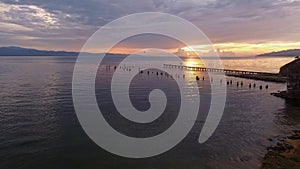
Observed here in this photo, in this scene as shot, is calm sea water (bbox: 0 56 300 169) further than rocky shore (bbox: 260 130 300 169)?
Yes

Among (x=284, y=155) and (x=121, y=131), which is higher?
(x=121, y=131)

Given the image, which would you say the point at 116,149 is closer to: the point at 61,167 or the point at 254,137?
the point at 61,167

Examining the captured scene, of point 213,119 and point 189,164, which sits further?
point 213,119

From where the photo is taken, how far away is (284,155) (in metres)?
24.2

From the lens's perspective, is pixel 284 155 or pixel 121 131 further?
pixel 121 131

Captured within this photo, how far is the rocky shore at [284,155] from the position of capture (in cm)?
2178

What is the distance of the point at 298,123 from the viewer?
37594 mm

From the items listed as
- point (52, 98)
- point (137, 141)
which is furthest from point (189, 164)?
point (52, 98)

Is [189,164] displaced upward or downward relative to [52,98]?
downward

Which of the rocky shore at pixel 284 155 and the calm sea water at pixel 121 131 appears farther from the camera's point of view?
the calm sea water at pixel 121 131

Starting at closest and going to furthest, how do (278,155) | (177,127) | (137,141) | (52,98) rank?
(278,155) → (137,141) → (177,127) → (52,98)

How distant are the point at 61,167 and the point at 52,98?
112ft

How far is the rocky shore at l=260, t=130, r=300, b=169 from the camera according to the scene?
21781mm

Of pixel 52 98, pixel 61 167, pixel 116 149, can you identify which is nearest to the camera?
pixel 61 167
